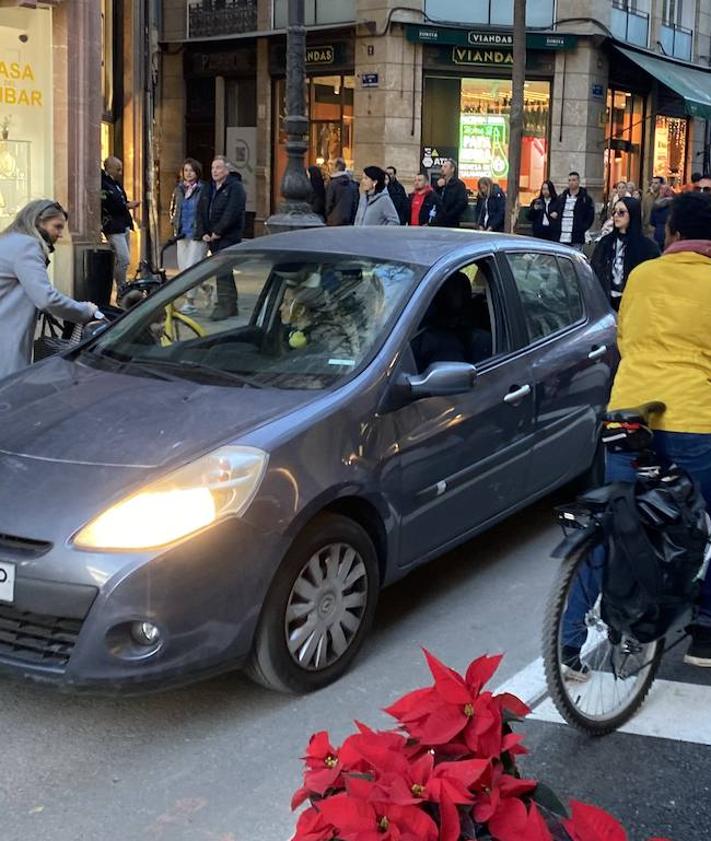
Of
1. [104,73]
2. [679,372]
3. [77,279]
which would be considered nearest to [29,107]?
[77,279]

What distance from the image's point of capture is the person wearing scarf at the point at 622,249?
935 cm

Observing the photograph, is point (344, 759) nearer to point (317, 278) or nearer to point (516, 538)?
point (317, 278)

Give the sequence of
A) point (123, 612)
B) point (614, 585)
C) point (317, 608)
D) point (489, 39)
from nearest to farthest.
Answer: point (123, 612) → point (614, 585) → point (317, 608) → point (489, 39)

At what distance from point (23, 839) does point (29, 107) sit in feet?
39.2

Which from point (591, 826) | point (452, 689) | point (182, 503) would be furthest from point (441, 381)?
point (591, 826)

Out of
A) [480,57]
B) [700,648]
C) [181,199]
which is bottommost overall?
[700,648]

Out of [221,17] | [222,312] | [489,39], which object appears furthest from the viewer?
[221,17]

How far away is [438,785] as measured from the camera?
2.00 meters

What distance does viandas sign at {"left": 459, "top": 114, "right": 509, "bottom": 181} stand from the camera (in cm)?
2494

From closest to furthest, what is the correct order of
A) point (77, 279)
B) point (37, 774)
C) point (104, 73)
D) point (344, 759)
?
point (344, 759) < point (37, 774) < point (77, 279) < point (104, 73)

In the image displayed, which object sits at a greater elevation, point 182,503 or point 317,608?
point 182,503

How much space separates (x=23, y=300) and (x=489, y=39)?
20.1m

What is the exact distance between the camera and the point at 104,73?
58.2 feet

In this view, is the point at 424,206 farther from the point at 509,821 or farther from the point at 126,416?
the point at 509,821
